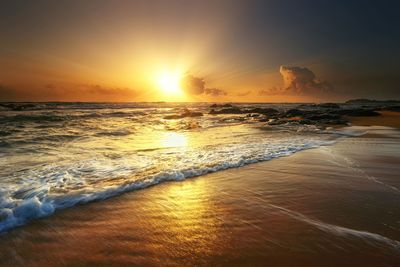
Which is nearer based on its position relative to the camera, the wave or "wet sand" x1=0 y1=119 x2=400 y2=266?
"wet sand" x1=0 y1=119 x2=400 y2=266

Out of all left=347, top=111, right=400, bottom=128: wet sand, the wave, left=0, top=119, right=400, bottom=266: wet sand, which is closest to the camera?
left=0, top=119, right=400, bottom=266: wet sand

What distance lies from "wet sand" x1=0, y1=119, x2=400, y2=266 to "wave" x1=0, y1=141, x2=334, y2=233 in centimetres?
25

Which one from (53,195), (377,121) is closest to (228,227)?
(53,195)

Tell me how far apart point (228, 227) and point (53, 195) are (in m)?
3.33

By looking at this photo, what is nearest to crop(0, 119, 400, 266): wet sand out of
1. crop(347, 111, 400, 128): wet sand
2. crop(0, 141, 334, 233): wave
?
crop(0, 141, 334, 233): wave

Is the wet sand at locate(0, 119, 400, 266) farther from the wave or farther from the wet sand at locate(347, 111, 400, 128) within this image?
the wet sand at locate(347, 111, 400, 128)

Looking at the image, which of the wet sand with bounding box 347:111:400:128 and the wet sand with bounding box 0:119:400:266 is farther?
the wet sand with bounding box 347:111:400:128

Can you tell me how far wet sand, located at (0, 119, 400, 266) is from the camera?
292 cm

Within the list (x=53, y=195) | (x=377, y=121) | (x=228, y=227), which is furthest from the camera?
(x=377, y=121)

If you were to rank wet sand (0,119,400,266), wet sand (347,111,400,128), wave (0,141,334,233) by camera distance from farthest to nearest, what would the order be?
wet sand (347,111,400,128), wave (0,141,334,233), wet sand (0,119,400,266)

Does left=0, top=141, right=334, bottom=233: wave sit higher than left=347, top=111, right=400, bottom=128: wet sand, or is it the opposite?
left=0, top=141, right=334, bottom=233: wave

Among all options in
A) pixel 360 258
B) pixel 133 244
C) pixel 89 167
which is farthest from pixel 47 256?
pixel 89 167

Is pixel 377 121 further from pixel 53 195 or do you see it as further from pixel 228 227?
pixel 53 195

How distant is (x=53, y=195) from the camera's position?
481 centimetres
